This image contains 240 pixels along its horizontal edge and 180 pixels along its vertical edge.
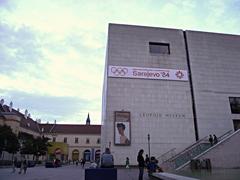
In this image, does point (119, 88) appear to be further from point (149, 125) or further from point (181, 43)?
point (181, 43)

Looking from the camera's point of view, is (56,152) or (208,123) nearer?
(208,123)

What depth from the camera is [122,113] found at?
106 feet

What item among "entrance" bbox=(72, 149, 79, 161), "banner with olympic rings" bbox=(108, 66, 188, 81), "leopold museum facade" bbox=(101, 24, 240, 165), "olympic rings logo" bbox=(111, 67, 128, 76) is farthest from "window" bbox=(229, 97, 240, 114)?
"entrance" bbox=(72, 149, 79, 161)

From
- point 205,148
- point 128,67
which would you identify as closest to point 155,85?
point 128,67

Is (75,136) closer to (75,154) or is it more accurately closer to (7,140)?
(75,154)

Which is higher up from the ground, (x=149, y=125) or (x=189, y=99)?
(x=189, y=99)

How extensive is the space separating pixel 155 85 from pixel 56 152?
32.8 metres

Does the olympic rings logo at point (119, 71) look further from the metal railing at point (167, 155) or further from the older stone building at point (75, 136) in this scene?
the older stone building at point (75, 136)

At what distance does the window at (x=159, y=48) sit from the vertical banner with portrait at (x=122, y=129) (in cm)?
1158

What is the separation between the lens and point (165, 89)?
115ft

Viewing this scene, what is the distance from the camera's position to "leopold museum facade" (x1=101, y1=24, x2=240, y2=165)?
32188 mm

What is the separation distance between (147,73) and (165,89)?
3448mm

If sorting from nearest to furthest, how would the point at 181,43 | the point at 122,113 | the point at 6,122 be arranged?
the point at 122,113
the point at 181,43
the point at 6,122

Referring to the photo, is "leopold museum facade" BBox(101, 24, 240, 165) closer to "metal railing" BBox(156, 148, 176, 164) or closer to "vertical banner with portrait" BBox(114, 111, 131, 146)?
"vertical banner with portrait" BBox(114, 111, 131, 146)
